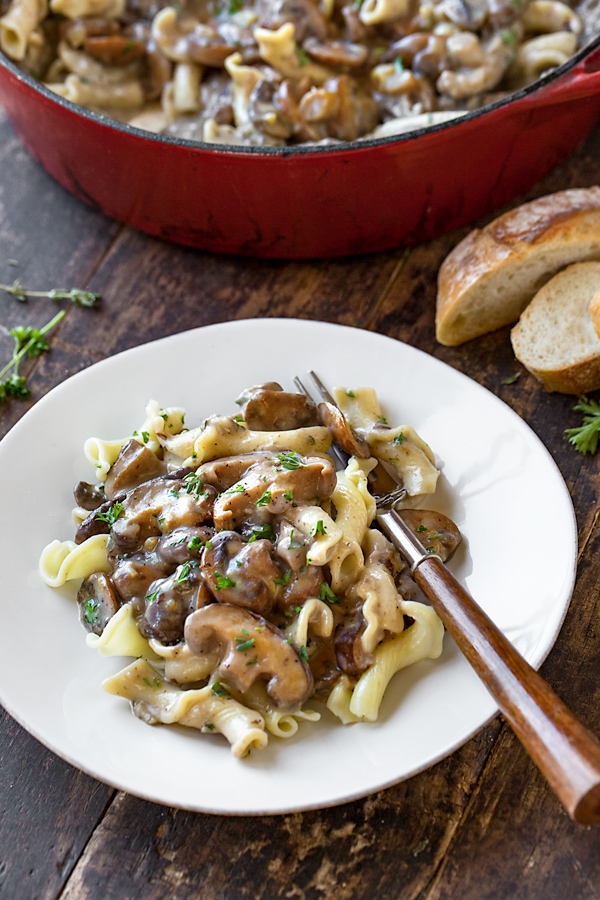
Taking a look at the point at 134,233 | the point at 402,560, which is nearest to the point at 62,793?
the point at 402,560

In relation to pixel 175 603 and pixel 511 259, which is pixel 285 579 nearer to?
pixel 175 603

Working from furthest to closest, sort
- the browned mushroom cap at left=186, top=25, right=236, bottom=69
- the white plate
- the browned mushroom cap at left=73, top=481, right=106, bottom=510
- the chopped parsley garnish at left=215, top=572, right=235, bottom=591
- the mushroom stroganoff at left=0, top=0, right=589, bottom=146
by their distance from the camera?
the browned mushroom cap at left=186, top=25, right=236, bottom=69
the mushroom stroganoff at left=0, top=0, right=589, bottom=146
the browned mushroom cap at left=73, top=481, right=106, bottom=510
the chopped parsley garnish at left=215, top=572, right=235, bottom=591
the white plate

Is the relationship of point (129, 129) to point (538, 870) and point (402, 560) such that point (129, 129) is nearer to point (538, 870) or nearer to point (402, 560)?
point (402, 560)

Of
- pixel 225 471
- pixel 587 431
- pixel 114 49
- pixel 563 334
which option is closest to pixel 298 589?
pixel 225 471

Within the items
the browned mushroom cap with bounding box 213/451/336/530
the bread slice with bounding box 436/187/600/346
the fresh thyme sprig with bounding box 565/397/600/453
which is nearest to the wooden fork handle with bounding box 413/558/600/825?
the browned mushroom cap with bounding box 213/451/336/530

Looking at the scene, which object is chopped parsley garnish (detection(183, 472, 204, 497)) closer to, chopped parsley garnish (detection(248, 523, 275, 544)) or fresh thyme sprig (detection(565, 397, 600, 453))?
chopped parsley garnish (detection(248, 523, 275, 544))

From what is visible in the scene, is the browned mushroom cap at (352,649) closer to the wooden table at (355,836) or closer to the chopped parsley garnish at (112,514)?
the wooden table at (355,836)

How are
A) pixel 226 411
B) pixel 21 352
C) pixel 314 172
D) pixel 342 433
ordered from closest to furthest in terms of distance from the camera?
1. pixel 342 433
2. pixel 226 411
3. pixel 314 172
4. pixel 21 352
